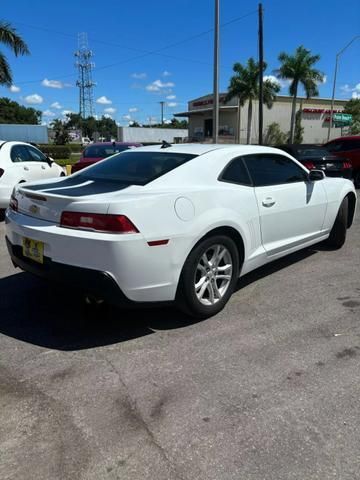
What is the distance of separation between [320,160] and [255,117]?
40.8m

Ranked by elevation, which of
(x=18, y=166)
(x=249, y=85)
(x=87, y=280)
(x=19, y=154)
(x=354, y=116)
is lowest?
(x=87, y=280)

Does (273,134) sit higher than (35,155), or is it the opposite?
(273,134)

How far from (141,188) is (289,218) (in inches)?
76.2

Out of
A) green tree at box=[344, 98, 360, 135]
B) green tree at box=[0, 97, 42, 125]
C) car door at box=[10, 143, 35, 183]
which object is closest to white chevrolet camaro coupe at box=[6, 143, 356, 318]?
car door at box=[10, 143, 35, 183]

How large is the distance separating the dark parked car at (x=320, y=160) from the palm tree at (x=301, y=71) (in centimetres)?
3639

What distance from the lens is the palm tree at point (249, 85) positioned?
1709 inches

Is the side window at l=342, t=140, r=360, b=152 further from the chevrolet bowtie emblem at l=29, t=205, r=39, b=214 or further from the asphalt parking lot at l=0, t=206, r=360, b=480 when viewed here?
the chevrolet bowtie emblem at l=29, t=205, r=39, b=214

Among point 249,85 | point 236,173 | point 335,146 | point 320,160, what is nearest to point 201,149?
point 236,173

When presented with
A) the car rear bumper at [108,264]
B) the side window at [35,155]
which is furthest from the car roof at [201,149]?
the side window at [35,155]

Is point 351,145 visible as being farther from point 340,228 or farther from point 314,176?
point 314,176

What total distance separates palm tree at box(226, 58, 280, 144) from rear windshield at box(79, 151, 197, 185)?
4079 centimetres

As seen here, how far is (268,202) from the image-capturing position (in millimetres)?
4320

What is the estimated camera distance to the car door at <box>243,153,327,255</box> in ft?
14.2

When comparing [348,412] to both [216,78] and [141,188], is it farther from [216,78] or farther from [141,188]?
[216,78]
